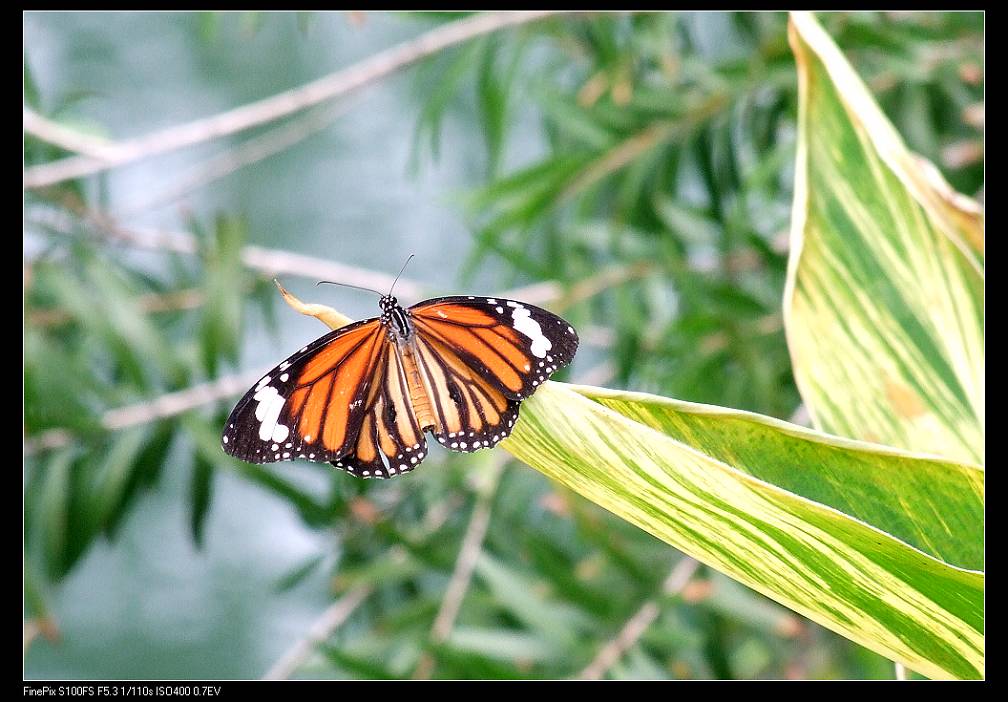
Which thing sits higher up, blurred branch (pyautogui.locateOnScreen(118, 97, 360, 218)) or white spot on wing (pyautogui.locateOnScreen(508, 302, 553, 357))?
blurred branch (pyautogui.locateOnScreen(118, 97, 360, 218))

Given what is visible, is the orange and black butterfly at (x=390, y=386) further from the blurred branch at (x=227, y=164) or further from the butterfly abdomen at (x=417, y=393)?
the blurred branch at (x=227, y=164)

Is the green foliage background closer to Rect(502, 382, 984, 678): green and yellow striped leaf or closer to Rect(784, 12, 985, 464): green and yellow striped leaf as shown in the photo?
Rect(784, 12, 985, 464): green and yellow striped leaf

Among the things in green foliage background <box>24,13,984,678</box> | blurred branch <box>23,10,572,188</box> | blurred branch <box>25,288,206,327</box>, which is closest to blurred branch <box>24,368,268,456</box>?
green foliage background <box>24,13,984,678</box>

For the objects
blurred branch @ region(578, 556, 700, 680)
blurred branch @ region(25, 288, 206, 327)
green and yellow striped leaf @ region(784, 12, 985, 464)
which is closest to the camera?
green and yellow striped leaf @ region(784, 12, 985, 464)

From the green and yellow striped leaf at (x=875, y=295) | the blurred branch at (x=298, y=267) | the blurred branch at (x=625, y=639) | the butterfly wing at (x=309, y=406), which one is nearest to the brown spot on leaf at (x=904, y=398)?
the green and yellow striped leaf at (x=875, y=295)

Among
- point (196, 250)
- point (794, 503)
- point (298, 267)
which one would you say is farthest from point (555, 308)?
point (794, 503)
